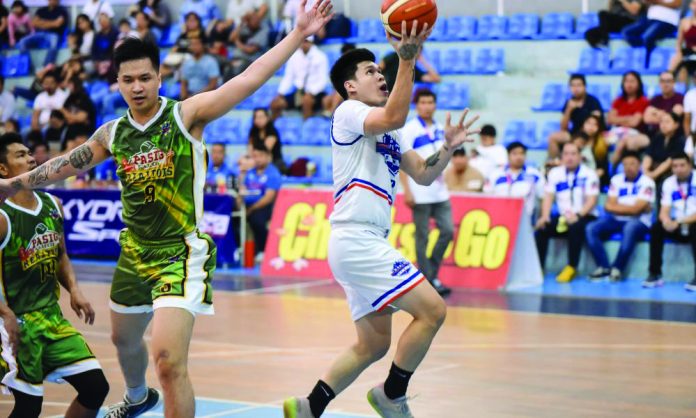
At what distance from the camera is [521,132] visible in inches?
665

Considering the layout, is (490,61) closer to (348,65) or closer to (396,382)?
(348,65)

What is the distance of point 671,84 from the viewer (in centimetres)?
1473

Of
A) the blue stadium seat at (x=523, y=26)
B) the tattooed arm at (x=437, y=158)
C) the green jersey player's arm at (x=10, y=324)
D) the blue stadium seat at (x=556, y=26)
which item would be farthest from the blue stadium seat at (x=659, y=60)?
the green jersey player's arm at (x=10, y=324)

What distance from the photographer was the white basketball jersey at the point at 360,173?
6320 mm

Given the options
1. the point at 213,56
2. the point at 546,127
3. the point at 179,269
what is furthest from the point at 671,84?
the point at 179,269

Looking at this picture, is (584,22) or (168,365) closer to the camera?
(168,365)

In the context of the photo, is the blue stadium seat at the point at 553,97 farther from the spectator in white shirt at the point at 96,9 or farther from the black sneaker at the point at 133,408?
the black sneaker at the point at 133,408

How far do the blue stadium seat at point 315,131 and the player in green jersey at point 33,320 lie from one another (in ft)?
40.4

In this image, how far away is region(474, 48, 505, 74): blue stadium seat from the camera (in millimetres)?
18500

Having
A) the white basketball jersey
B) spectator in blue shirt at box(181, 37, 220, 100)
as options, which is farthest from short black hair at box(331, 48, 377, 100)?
spectator in blue shirt at box(181, 37, 220, 100)

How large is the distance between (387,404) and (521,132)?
11.1m

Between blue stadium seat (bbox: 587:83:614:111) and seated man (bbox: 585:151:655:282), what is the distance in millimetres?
2502

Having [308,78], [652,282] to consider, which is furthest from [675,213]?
[308,78]

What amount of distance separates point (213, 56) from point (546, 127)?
650 centimetres
